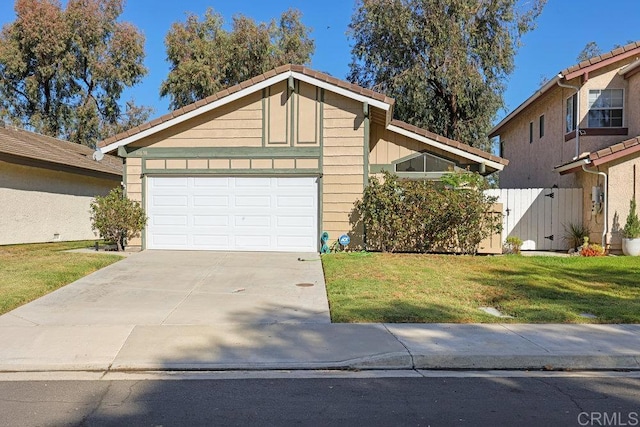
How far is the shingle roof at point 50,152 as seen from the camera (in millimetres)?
17312

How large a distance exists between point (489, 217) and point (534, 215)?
233 centimetres

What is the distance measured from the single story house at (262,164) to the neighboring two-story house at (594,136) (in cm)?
274

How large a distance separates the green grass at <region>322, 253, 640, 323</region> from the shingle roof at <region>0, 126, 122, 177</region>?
403 inches

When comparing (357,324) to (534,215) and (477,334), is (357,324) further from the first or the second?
(534,215)

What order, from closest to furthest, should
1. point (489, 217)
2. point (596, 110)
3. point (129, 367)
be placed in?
1. point (129, 367)
2. point (489, 217)
3. point (596, 110)

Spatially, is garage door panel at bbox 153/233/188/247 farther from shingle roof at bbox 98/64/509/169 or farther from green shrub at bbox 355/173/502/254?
green shrub at bbox 355/173/502/254

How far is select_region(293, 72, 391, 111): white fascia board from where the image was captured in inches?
543

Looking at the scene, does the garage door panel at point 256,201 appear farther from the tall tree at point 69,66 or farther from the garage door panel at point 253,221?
the tall tree at point 69,66

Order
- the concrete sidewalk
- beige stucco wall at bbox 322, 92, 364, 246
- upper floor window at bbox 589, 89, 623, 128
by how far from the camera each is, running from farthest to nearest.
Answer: upper floor window at bbox 589, 89, 623, 128 → beige stucco wall at bbox 322, 92, 364, 246 → the concrete sidewalk

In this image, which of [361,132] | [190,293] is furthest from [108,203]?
[361,132]

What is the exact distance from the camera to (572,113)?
54.9 ft

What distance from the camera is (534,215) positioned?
15383 millimetres

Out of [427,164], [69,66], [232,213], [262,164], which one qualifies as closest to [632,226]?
[427,164]

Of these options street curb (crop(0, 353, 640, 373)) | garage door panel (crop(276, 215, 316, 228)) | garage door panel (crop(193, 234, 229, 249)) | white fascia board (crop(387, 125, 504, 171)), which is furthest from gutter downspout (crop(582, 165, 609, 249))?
garage door panel (crop(193, 234, 229, 249))
